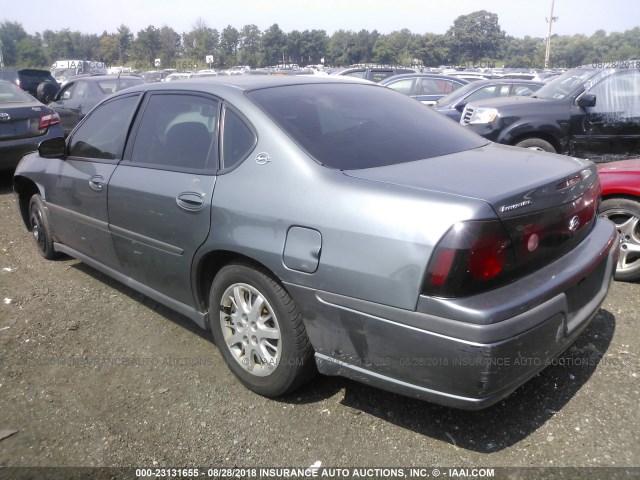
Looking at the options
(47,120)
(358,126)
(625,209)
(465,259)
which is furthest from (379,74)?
(465,259)

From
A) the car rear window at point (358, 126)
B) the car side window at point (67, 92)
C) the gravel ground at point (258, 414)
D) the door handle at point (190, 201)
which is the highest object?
the car side window at point (67, 92)

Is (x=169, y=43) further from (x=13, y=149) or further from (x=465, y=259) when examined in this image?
(x=465, y=259)

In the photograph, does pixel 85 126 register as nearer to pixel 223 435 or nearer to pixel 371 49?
pixel 223 435

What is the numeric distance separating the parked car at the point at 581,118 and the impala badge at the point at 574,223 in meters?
4.48

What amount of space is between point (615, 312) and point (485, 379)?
2057 millimetres

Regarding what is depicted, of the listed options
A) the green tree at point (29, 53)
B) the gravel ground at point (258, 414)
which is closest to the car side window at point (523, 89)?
the gravel ground at point (258, 414)

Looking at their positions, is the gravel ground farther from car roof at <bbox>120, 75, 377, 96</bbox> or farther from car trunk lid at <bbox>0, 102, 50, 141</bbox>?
car trunk lid at <bbox>0, 102, 50, 141</bbox>

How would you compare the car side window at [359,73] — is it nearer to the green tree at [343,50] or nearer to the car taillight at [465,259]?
the car taillight at [465,259]

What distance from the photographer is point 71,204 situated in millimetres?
4137

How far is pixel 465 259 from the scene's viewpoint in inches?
83.7

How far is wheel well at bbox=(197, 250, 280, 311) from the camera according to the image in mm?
2814

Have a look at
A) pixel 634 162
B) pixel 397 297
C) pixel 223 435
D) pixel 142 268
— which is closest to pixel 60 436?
pixel 223 435

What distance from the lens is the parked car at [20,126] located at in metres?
7.50

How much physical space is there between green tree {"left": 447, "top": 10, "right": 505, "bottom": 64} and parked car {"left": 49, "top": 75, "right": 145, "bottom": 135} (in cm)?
7670
